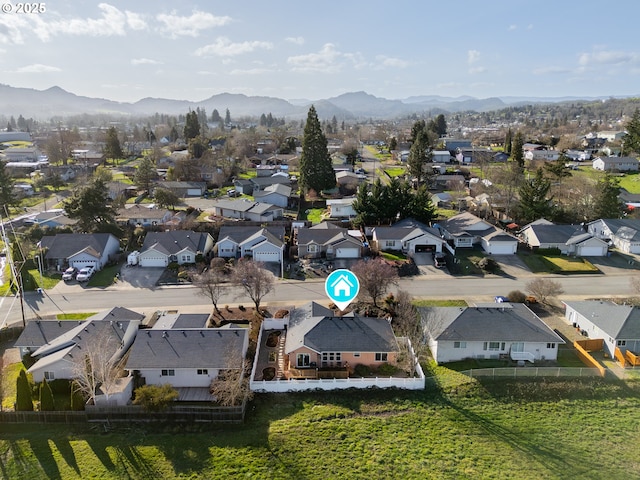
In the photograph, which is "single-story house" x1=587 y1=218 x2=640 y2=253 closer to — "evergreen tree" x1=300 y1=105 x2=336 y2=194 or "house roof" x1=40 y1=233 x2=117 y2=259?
"evergreen tree" x1=300 y1=105 x2=336 y2=194

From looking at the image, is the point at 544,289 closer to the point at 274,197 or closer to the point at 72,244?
the point at 274,197

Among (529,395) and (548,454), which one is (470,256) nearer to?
(529,395)

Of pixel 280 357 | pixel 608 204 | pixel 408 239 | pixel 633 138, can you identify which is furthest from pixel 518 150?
pixel 280 357

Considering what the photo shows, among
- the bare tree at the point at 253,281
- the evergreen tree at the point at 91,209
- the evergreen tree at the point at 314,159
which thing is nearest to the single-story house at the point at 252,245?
the bare tree at the point at 253,281

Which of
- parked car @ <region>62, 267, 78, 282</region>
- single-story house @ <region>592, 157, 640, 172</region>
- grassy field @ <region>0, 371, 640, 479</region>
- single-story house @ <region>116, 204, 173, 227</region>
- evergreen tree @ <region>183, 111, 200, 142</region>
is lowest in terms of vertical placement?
grassy field @ <region>0, 371, 640, 479</region>

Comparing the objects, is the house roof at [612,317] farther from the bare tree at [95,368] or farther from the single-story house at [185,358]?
the bare tree at [95,368]

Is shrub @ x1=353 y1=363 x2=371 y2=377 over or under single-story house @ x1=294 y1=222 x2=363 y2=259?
under

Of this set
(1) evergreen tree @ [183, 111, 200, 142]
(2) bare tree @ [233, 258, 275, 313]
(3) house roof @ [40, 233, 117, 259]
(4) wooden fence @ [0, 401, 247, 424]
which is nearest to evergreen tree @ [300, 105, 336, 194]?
(3) house roof @ [40, 233, 117, 259]
